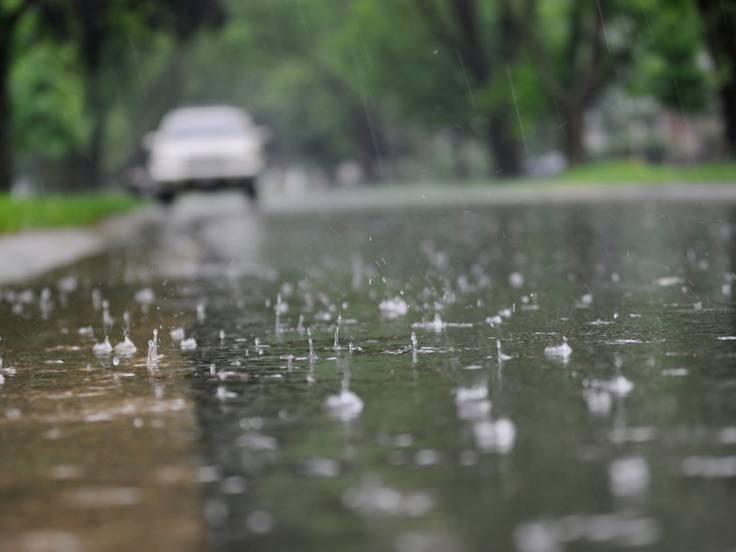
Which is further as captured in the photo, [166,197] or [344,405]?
[166,197]

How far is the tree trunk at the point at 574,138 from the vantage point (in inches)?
2014

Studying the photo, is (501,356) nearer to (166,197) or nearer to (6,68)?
(6,68)

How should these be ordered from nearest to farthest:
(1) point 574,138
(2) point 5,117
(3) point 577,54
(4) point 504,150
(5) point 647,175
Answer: (2) point 5,117 < (5) point 647,175 < (1) point 574,138 < (3) point 577,54 < (4) point 504,150

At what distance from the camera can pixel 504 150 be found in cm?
6506

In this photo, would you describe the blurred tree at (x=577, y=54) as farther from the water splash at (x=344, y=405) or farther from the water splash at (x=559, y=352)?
the water splash at (x=344, y=405)

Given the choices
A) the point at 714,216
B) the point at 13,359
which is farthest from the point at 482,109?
the point at 13,359

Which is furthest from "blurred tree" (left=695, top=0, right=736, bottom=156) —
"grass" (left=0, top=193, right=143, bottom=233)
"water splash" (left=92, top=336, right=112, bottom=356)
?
"water splash" (left=92, top=336, right=112, bottom=356)

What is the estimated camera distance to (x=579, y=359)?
780cm

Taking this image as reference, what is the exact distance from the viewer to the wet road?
442 cm

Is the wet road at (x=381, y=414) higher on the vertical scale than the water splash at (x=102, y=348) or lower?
lower

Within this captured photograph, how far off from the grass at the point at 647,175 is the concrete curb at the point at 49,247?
43.3 feet

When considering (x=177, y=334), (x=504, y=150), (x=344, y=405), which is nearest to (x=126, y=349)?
(x=177, y=334)

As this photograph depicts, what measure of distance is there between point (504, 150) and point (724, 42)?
27.4 meters

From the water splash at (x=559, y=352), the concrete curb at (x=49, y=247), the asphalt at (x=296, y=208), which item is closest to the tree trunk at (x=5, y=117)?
the asphalt at (x=296, y=208)
